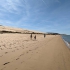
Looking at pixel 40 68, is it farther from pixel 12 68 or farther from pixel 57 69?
pixel 12 68

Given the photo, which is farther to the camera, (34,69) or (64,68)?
(64,68)

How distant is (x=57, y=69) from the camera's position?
20.1ft

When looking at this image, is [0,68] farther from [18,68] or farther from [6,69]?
[18,68]

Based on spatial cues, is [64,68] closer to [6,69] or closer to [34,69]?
[34,69]

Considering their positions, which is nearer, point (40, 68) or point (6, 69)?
point (6, 69)

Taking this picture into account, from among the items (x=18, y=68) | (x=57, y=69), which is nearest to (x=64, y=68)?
(x=57, y=69)

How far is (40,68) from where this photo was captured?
6.14 meters

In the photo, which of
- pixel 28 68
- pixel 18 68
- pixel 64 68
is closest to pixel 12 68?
pixel 18 68

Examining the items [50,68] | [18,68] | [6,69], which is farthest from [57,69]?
[6,69]

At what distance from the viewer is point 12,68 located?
5941 mm

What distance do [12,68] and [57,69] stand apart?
8.74ft

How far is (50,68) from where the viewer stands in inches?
246

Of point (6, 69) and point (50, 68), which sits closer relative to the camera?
point (6, 69)

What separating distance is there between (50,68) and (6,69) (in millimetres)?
2601
